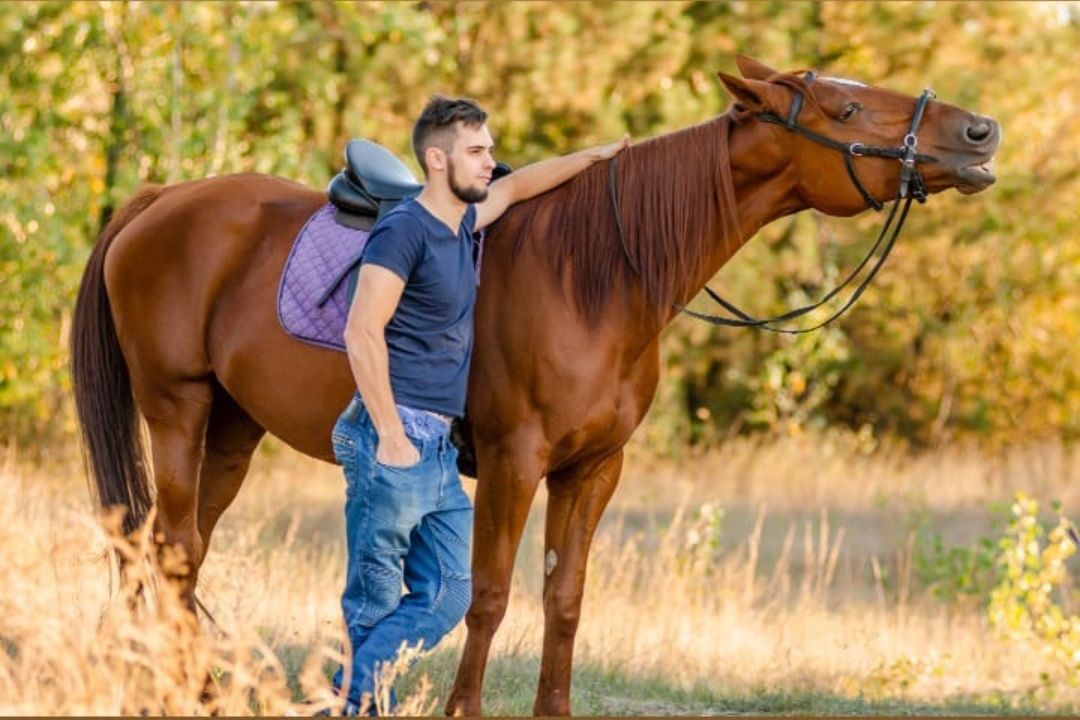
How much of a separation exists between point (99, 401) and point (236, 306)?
0.74 meters

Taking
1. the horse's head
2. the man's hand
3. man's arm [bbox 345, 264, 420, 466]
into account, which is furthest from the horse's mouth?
the man's hand

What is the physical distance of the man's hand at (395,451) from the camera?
13.9 feet

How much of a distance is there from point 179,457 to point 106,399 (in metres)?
0.50

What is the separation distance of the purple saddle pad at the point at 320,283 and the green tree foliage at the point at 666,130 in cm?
678

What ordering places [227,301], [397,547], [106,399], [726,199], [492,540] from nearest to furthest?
[397,547] → [492,540] → [726,199] → [227,301] → [106,399]

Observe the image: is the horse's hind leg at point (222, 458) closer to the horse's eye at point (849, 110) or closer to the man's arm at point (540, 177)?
the man's arm at point (540, 177)

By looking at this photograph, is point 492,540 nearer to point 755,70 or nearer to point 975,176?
point 755,70

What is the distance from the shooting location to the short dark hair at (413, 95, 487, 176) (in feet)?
14.2

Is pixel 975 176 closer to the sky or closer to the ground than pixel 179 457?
closer to the sky

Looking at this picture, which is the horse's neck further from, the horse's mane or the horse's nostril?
the horse's nostril

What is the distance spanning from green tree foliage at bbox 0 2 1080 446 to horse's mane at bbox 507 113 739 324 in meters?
7.14

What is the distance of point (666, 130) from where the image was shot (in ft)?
52.9

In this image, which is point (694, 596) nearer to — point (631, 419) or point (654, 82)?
point (631, 419)

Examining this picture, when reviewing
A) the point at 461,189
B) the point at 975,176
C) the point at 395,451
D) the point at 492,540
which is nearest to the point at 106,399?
the point at 492,540
